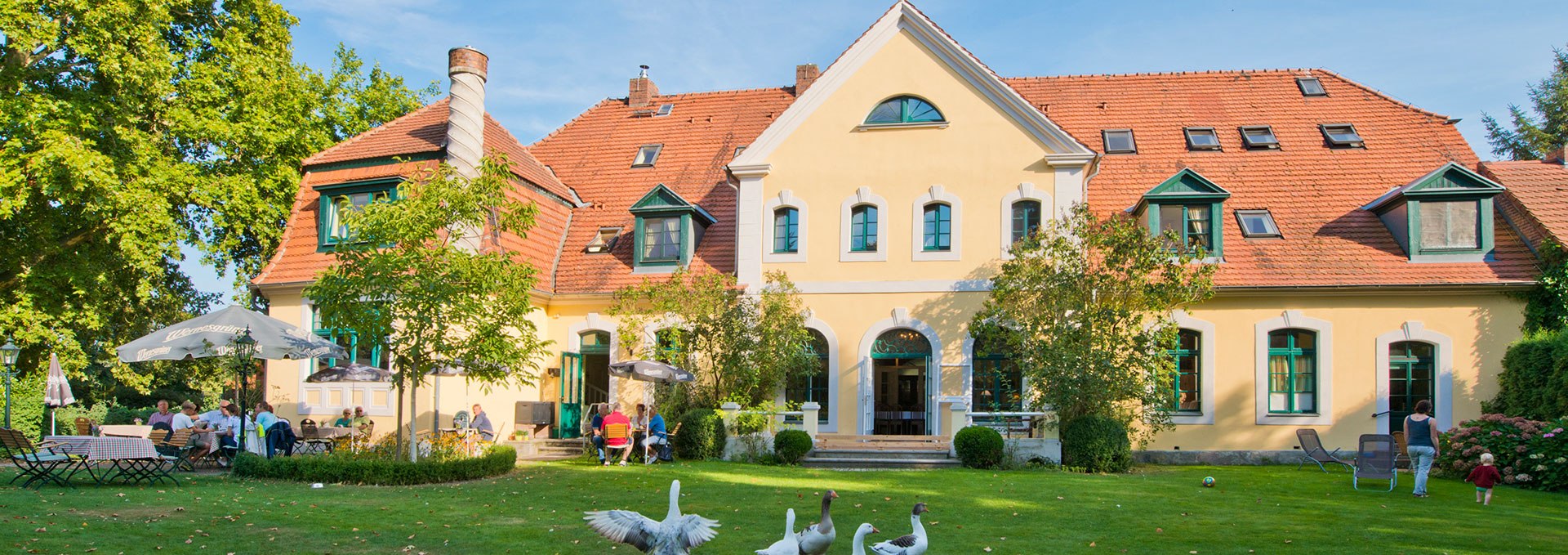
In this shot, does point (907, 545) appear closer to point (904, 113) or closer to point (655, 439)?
point (655, 439)

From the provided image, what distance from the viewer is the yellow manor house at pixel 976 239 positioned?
62.7ft

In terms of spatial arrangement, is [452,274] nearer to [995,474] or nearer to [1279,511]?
[995,474]

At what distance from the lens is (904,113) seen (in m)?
20.6

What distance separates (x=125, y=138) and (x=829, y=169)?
43.4ft

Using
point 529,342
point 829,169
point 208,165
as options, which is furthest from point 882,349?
point 208,165

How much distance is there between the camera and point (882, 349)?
66.2ft

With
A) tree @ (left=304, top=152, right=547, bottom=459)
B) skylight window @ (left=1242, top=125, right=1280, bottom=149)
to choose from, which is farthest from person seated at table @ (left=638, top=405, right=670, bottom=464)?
skylight window @ (left=1242, top=125, right=1280, bottom=149)

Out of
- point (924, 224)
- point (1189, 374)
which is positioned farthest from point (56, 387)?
point (1189, 374)

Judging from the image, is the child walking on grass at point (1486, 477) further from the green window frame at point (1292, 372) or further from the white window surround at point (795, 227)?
the white window surround at point (795, 227)

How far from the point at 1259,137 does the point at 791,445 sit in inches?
483

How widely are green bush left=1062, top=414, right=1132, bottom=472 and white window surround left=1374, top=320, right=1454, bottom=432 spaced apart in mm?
5406

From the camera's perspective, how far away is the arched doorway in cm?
2011

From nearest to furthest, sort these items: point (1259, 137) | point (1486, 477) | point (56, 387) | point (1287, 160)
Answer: point (1486, 477) < point (56, 387) < point (1287, 160) < point (1259, 137)

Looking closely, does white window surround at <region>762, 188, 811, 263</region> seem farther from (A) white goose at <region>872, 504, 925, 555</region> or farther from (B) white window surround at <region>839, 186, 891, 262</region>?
(A) white goose at <region>872, 504, 925, 555</region>
